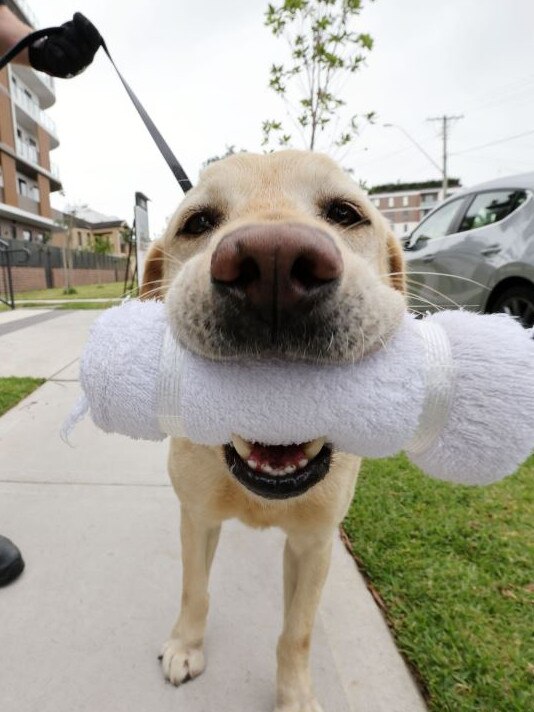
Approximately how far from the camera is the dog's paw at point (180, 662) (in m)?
1.71

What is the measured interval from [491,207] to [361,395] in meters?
5.37

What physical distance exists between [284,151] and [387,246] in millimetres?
591

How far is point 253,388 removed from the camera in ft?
3.46

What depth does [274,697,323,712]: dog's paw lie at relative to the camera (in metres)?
1.60

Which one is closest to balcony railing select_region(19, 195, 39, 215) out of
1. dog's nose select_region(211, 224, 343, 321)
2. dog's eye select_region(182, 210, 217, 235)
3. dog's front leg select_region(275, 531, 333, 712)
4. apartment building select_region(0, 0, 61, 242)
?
apartment building select_region(0, 0, 61, 242)

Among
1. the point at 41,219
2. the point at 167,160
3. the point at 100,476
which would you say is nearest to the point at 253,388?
the point at 167,160

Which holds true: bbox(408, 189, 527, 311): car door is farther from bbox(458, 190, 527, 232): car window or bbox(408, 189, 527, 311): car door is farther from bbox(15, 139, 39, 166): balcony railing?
bbox(15, 139, 39, 166): balcony railing

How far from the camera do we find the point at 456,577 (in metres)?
2.24

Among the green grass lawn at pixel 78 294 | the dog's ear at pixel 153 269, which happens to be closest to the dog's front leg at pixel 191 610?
the dog's ear at pixel 153 269

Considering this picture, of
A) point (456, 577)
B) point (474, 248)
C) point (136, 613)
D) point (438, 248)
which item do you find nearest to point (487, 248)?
point (474, 248)

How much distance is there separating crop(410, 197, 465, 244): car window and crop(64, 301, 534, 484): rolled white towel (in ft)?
18.5

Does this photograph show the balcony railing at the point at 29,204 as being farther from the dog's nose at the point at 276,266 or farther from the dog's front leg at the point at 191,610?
the dog's nose at the point at 276,266

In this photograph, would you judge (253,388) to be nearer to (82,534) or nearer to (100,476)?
(82,534)

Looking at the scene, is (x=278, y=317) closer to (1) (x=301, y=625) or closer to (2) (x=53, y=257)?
(1) (x=301, y=625)
